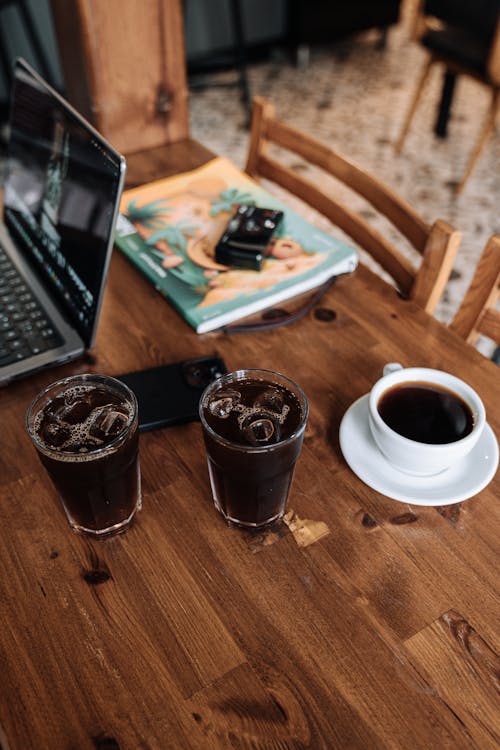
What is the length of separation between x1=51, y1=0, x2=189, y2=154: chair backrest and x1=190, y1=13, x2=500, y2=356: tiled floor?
1221 millimetres

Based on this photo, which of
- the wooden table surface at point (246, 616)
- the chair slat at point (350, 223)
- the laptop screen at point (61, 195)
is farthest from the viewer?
the chair slat at point (350, 223)

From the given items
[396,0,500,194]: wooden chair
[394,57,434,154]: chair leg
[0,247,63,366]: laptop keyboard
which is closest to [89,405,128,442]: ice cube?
[0,247,63,366]: laptop keyboard

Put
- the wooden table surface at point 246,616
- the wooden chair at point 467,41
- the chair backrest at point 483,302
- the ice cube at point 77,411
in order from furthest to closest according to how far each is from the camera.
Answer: the wooden chair at point 467,41 → the chair backrest at point 483,302 → the ice cube at point 77,411 → the wooden table surface at point 246,616

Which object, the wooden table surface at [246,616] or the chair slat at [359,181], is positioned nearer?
the wooden table surface at [246,616]

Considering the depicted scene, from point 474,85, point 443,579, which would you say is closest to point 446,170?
point 474,85

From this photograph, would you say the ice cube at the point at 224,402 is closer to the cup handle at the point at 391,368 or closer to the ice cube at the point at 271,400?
the ice cube at the point at 271,400

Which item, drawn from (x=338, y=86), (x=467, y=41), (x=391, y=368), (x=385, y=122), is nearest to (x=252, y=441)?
(x=391, y=368)

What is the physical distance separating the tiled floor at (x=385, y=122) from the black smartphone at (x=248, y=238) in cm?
133

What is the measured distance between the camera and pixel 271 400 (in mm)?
680

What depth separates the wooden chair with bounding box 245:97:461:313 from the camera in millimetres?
940

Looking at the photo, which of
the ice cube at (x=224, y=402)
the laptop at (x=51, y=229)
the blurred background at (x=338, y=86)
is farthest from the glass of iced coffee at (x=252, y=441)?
the blurred background at (x=338, y=86)

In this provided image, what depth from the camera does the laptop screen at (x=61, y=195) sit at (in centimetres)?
78

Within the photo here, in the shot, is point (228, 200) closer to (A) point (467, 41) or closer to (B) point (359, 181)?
(B) point (359, 181)

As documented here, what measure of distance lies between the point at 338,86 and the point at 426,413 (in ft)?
10.9
